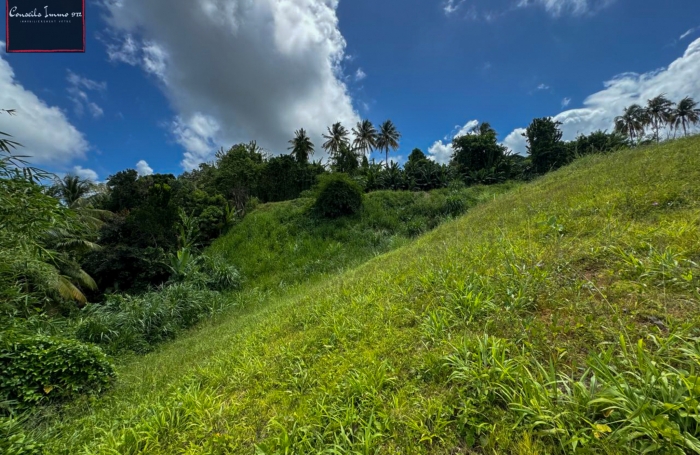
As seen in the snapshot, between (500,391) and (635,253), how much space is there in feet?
6.74

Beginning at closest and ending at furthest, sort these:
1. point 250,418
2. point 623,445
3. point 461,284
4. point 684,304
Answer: point 623,445
point 684,304
point 250,418
point 461,284

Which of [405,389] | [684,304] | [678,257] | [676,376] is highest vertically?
[678,257]

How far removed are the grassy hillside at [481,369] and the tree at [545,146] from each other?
Result: 20.8 meters

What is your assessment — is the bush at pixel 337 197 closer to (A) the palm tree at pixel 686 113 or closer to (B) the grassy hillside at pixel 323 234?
(B) the grassy hillside at pixel 323 234

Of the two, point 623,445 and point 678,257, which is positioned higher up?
point 678,257

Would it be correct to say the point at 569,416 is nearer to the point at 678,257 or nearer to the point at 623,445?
the point at 623,445

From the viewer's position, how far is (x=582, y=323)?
6.14ft

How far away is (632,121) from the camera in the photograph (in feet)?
125

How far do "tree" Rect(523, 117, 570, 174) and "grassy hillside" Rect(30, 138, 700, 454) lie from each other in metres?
20.8

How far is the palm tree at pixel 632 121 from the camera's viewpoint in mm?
37188

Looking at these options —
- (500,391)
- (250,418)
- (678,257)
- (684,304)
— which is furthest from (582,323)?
(250,418)

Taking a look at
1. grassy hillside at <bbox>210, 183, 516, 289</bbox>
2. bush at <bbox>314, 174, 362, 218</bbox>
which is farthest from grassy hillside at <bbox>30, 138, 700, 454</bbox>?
bush at <bbox>314, 174, 362, 218</bbox>

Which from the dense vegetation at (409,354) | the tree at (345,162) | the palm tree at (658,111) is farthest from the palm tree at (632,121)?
the dense vegetation at (409,354)

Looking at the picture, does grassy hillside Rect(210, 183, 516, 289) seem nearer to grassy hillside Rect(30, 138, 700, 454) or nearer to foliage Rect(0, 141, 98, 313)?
foliage Rect(0, 141, 98, 313)
